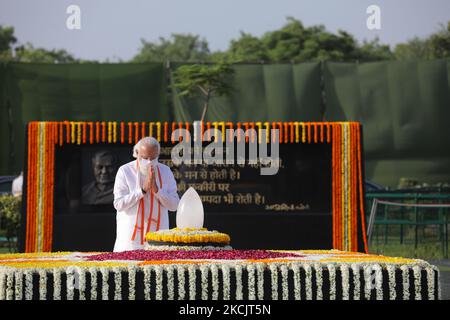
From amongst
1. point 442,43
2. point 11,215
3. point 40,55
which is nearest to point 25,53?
point 40,55

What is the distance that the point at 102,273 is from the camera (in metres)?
6.10

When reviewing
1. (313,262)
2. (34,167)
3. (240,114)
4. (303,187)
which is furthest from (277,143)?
(240,114)

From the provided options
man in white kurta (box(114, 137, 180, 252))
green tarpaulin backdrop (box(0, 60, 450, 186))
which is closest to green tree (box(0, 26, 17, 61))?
green tarpaulin backdrop (box(0, 60, 450, 186))

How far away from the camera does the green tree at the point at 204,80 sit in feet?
105

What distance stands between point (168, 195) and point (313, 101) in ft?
81.0

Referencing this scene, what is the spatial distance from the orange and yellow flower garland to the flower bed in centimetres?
815

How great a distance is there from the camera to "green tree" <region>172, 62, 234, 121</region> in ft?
105

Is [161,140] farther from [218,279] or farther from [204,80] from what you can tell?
[204,80]

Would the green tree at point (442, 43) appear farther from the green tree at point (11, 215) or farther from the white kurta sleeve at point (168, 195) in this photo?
the white kurta sleeve at point (168, 195)

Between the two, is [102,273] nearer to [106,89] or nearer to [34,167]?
[34,167]

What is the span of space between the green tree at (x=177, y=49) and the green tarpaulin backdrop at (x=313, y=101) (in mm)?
69469

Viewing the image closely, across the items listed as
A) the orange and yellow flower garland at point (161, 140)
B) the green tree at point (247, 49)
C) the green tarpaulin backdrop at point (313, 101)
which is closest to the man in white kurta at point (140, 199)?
the orange and yellow flower garland at point (161, 140)

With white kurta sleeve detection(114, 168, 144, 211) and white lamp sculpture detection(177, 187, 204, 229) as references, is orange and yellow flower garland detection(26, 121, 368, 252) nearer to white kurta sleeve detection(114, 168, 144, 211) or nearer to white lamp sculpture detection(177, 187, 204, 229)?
white kurta sleeve detection(114, 168, 144, 211)
